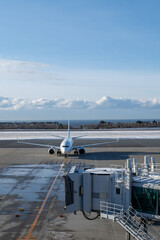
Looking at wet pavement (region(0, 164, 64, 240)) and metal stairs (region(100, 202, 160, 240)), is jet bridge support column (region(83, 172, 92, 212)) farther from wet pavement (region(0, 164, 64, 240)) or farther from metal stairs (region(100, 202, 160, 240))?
wet pavement (region(0, 164, 64, 240))

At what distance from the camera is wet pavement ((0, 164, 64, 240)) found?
20.0 m

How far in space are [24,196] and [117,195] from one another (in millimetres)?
15109

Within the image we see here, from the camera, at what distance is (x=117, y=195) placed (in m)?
15.4

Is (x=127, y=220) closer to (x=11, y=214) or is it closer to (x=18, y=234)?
(x=18, y=234)

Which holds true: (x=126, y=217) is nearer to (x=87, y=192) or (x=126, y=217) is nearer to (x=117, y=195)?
(x=117, y=195)

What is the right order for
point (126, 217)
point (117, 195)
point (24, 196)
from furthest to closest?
point (24, 196) → point (117, 195) → point (126, 217)

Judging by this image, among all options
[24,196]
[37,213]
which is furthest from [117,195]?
[24,196]

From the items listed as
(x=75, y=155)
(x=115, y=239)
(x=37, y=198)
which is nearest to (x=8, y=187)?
(x=37, y=198)

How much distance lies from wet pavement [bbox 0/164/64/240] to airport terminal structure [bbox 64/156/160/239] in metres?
5.58

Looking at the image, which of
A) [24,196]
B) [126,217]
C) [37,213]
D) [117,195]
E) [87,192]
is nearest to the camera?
[126,217]

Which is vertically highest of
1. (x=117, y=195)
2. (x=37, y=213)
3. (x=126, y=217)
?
(x=117, y=195)

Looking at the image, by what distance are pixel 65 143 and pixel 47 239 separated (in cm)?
3403

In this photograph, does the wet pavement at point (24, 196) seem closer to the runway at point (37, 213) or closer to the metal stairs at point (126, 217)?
the runway at point (37, 213)

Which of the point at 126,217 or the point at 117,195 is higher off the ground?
the point at 117,195
